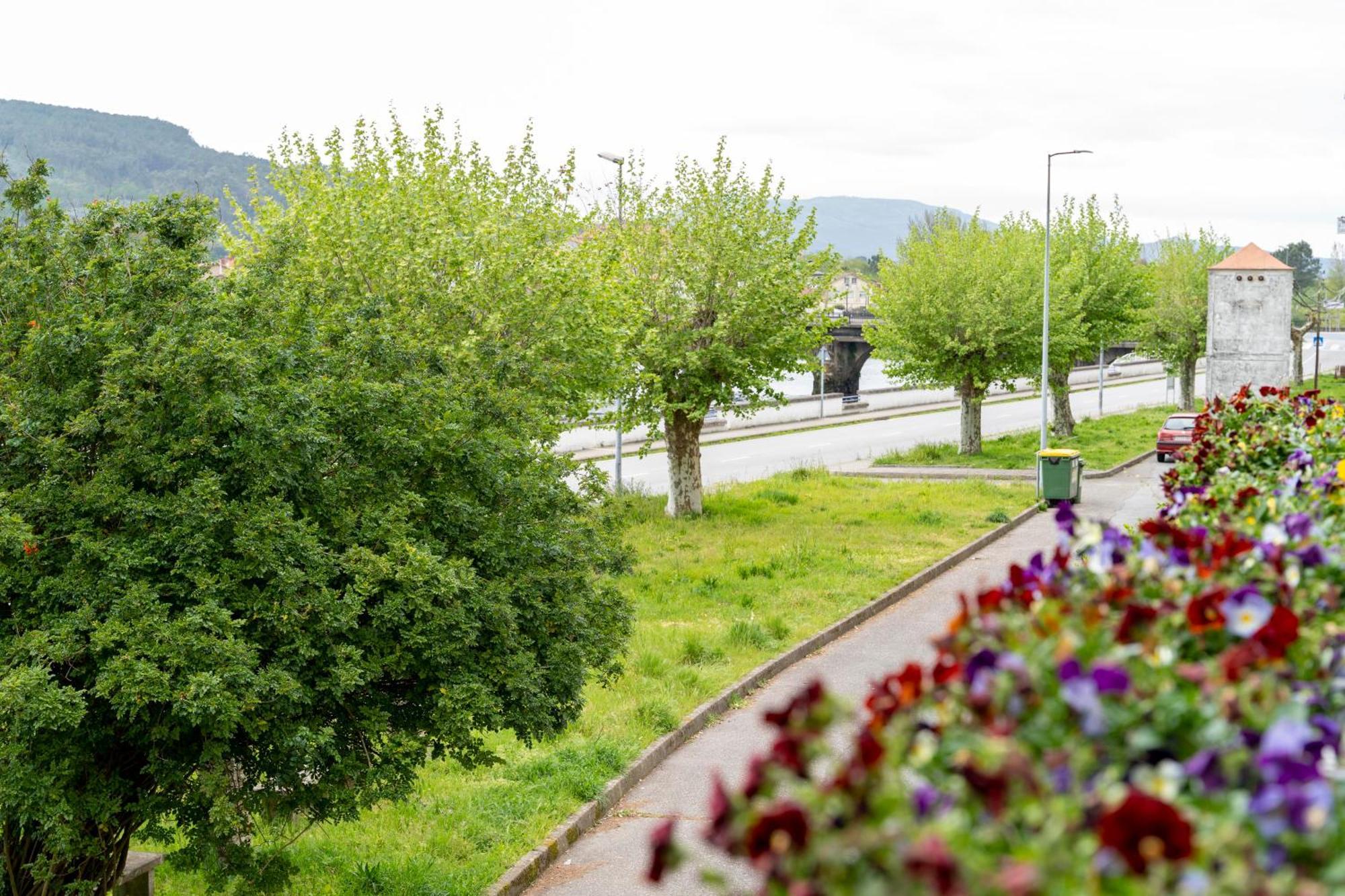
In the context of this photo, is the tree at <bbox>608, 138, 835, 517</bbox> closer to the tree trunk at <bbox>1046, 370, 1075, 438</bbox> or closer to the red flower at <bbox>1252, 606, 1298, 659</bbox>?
the tree trunk at <bbox>1046, 370, 1075, 438</bbox>

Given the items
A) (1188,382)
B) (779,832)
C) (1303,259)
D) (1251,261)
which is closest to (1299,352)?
(1188,382)

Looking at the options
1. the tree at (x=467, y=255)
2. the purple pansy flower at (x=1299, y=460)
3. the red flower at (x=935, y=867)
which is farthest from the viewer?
the tree at (x=467, y=255)

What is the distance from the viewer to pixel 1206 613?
9.59ft

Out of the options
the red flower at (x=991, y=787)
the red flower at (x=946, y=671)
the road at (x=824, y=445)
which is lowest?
→ the road at (x=824, y=445)

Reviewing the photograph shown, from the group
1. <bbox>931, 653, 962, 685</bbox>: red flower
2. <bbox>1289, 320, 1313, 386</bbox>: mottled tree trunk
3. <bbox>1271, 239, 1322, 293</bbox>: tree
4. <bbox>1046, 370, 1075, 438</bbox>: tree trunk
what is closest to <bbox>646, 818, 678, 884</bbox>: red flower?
<bbox>931, 653, 962, 685</bbox>: red flower

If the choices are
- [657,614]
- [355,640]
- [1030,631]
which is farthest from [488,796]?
[1030,631]

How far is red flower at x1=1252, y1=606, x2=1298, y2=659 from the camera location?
2.78 metres

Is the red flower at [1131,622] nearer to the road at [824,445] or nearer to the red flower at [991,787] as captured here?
the red flower at [991,787]

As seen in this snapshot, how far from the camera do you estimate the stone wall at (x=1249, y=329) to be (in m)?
26.7

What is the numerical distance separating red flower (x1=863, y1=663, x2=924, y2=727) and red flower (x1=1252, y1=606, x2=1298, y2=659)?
0.70m

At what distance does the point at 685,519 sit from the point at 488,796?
585 inches

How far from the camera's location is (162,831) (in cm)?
757

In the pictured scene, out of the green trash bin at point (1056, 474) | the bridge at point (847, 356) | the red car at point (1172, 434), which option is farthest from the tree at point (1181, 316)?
the green trash bin at point (1056, 474)

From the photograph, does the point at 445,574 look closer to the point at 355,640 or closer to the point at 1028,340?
the point at 355,640
